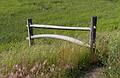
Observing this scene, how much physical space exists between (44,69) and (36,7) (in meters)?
25.9

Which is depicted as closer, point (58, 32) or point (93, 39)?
point (93, 39)

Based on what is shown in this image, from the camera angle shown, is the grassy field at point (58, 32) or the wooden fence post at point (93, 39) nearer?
the grassy field at point (58, 32)

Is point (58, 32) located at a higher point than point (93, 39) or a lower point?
lower

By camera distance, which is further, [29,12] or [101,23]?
[29,12]

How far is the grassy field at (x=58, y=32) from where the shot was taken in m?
7.82

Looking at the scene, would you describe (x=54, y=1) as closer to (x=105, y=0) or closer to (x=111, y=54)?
(x=105, y=0)

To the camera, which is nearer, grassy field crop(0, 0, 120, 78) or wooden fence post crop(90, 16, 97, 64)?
grassy field crop(0, 0, 120, 78)

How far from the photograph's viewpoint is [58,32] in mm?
22469

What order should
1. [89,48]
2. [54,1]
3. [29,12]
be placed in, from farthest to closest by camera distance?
1. [54,1]
2. [29,12]
3. [89,48]

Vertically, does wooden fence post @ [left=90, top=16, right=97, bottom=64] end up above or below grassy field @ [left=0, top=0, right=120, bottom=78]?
above

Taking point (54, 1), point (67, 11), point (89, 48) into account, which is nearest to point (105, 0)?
point (54, 1)

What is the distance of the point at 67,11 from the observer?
31578 millimetres

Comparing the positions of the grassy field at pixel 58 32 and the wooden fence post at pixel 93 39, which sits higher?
the wooden fence post at pixel 93 39

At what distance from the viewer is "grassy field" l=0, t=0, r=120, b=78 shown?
25.7ft
